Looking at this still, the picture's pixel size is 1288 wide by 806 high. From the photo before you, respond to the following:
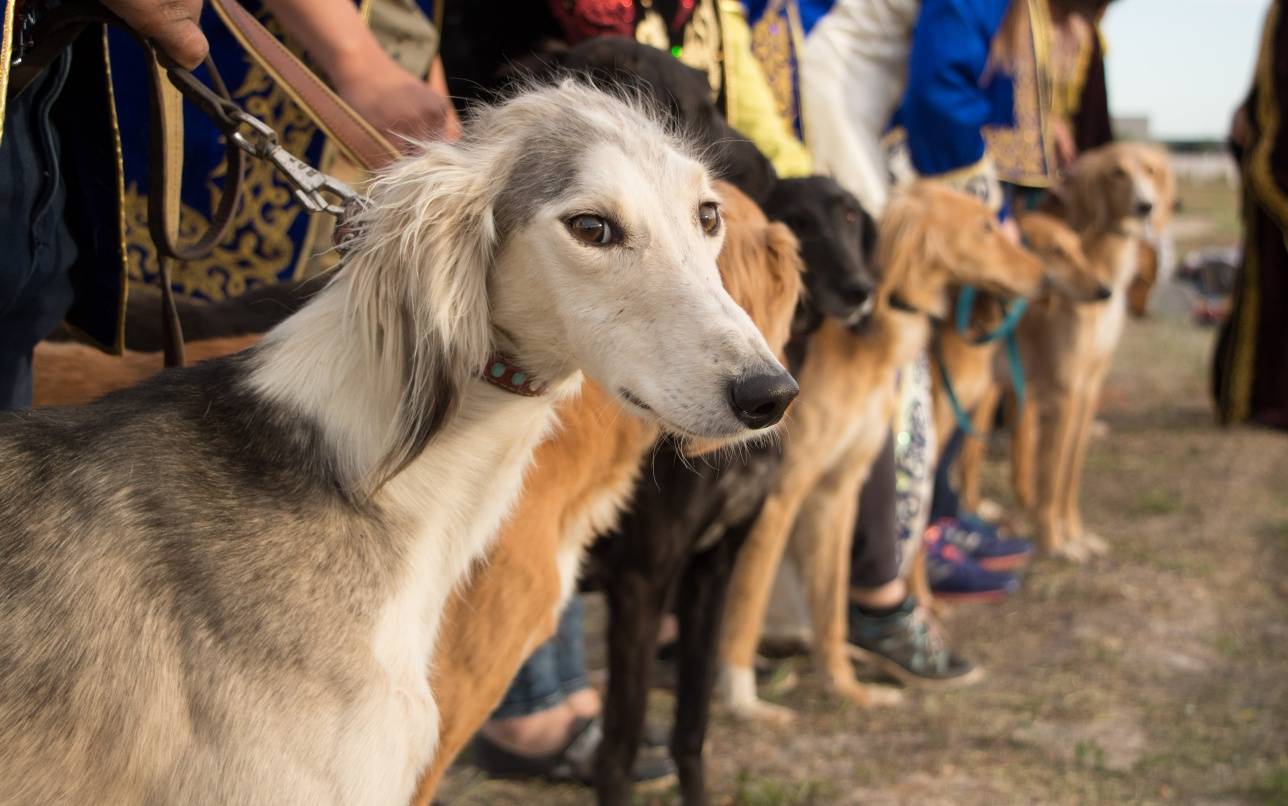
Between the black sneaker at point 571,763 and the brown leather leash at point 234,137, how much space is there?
1.81 metres

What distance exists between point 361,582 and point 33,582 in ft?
1.35

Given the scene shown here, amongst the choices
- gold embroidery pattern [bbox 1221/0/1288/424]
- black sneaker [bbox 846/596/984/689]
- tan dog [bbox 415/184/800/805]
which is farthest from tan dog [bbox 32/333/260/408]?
gold embroidery pattern [bbox 1221/0/1288/424]

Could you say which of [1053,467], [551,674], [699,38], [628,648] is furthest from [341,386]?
[1053,467]

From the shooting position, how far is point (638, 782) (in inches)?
142

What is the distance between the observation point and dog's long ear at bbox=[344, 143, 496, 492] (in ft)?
5.60

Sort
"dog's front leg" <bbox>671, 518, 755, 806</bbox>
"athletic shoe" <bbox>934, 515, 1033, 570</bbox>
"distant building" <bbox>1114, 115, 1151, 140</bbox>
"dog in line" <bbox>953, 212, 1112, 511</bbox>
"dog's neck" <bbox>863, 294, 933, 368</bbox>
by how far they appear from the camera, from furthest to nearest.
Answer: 1. "distant building" <bbox>1114, 115, 1151, 140</bbox>
2. "athletic shoe" <bbox>934, 515, 1033, 570</bbox>
3. "dog in line" <bbox>953, 212, 1112, 511</bbox>
4. "dog's neck" <bbox>863, 294, 933, 368</bbox>
5. "dog's front leg" <bbox>671, 518, 755, 806</bbox>

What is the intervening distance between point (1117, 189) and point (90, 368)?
17.3 ft

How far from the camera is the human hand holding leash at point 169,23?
1879mm

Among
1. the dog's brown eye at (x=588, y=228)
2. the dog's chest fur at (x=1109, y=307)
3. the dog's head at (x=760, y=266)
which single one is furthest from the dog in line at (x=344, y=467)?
the dog's chest fur at (x=1109, y=307)

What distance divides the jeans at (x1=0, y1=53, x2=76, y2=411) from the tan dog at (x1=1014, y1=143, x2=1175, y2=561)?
4.72m

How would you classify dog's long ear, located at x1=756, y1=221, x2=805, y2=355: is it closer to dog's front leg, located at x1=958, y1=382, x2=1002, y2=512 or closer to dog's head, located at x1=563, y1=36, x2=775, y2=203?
dog's head, located at x1=563, y1=36, x2=775, y2=203

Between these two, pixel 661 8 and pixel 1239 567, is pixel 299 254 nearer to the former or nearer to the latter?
pixel 661 8

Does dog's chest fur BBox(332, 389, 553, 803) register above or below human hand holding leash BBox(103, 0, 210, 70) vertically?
below

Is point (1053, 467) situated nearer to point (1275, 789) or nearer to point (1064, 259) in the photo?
point (1064, 259)
